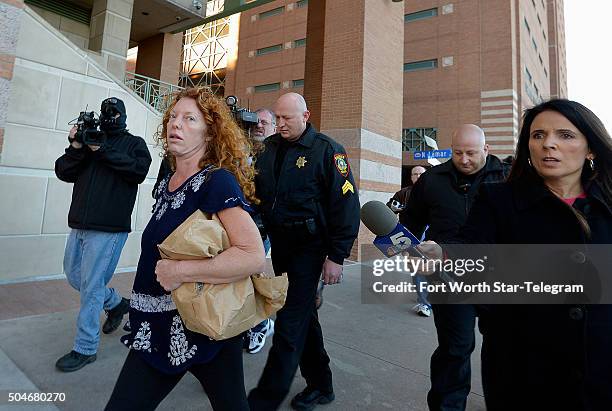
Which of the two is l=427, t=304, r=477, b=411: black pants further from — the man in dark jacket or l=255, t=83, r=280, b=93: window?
l=255, t=83, r=280, b=93: window

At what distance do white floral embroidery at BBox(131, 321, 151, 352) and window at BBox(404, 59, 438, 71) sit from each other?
86.4 feet

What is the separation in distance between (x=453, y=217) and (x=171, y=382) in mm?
2046

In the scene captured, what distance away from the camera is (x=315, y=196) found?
243cm

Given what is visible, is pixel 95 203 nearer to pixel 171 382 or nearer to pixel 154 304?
pixel 154 304

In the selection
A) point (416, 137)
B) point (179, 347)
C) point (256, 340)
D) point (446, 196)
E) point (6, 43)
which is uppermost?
point (416, 137)

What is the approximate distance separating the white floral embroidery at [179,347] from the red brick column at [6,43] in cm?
Answer: 383

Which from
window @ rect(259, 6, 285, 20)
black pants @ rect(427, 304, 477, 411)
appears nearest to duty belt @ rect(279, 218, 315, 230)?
black pants @ rect(427, 304, 477, 411)

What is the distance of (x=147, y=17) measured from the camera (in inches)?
432

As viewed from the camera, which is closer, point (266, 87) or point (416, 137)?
point (416, 137)

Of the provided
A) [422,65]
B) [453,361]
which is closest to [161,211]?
[453,361]

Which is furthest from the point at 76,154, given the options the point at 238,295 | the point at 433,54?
the point at 433,54

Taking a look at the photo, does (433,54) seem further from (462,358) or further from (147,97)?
(462,358)

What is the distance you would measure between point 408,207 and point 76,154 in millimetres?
2679

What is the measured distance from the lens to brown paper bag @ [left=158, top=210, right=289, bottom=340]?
127cm
